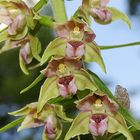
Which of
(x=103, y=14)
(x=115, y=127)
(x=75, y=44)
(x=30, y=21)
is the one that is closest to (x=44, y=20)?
(x=30, y=21)

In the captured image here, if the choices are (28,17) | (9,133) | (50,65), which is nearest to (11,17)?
(28,17)

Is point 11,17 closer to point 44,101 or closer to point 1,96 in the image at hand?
point 44,101

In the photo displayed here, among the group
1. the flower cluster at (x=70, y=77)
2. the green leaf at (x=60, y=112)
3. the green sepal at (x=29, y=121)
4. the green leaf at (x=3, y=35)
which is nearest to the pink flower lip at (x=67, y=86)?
the flower cluster at (x=70, y=77)

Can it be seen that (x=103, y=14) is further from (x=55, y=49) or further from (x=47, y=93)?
(x=47, y=93)

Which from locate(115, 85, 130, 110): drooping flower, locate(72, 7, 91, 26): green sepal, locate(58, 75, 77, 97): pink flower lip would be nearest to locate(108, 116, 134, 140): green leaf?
locate(115, 85, 130, 110): drooping flower

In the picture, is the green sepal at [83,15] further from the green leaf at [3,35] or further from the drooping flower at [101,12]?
Result: the green leaf at [3,35]

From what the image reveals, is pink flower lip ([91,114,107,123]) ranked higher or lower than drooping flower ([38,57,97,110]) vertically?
lower

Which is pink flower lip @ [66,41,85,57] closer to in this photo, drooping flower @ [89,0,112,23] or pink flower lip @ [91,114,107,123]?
drooping flower @ [89,0,112,23]
